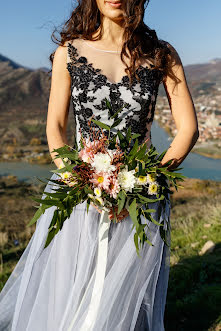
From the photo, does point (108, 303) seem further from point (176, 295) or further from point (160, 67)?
point (176, 295)

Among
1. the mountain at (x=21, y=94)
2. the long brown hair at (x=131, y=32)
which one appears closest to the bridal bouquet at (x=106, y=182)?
the long brown hair at (x=131, y=32)

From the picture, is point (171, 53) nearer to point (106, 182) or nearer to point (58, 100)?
point (58, 100)

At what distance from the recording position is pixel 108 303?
6.44ft

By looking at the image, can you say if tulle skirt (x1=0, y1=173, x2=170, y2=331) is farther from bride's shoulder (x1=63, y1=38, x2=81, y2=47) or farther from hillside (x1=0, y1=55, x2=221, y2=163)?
hillside (x1=0, y1=55, x2=221, y2=163)

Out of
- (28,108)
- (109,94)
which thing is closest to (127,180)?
(109,94)

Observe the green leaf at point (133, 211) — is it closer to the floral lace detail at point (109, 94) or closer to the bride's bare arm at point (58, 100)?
the floral lace detail at point (109, 94)

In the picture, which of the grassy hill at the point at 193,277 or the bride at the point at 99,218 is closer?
the bride at the point at 99,218

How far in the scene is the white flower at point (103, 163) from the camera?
1.76 meters

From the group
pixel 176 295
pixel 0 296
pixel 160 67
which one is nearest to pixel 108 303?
pixel 0 296

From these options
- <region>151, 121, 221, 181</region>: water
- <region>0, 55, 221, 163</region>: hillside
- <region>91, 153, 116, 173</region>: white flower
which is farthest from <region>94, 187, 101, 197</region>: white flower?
<region>0, 55, 221, 163</region>: hillside

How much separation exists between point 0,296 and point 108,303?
1137 mm

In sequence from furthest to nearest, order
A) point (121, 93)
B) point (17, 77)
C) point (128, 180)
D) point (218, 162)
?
point (17, 77) → point (218, 162) → point (121, 93) → point (128, 180)

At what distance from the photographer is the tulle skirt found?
1996mm

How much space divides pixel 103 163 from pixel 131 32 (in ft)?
3.93
